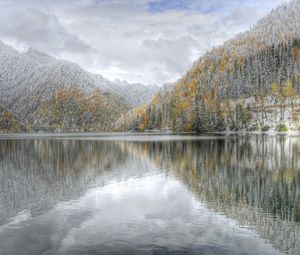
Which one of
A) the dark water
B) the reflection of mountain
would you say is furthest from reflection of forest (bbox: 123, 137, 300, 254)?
the reflection of mountain

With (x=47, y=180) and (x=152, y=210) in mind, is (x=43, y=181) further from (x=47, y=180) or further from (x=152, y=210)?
(x=152, y=210)

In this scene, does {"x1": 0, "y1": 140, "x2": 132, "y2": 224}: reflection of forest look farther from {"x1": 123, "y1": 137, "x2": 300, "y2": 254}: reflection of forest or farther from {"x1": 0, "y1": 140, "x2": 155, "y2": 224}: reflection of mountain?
{"x1": 123, "y1": 137, "x2": 300, "y2": 254}: reflection of forest

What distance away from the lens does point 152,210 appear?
1451 inches

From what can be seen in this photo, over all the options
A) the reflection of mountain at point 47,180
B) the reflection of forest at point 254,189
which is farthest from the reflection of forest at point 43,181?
the reflection of forest at point 254,189

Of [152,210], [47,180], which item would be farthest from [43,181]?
[152,210]

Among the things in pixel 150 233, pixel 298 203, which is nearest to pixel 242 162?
pixel 298 203

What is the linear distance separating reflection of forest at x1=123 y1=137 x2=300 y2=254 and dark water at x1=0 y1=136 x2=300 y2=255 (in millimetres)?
89

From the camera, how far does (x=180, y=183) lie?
51.3m

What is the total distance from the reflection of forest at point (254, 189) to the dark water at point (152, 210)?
89 mm

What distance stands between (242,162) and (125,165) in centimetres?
2336

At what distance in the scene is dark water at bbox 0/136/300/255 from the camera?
2573 cm

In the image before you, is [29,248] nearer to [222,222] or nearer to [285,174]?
[222,222]

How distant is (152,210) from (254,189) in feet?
49.6

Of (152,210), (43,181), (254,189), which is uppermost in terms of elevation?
(254,189)
